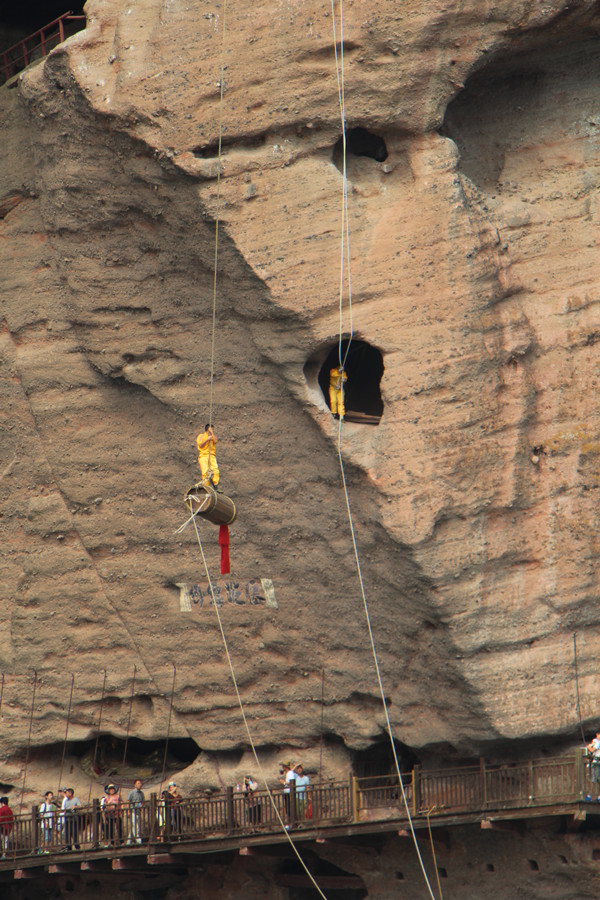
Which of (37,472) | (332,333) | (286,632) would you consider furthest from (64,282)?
(286,632)

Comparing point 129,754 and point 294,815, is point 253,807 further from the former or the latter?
point 129,754

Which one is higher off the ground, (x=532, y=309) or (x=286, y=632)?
(x=532, y=309)

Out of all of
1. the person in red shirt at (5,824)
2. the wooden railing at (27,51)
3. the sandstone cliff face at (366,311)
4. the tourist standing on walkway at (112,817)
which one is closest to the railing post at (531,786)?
the sandstone cliff face at (366,311)

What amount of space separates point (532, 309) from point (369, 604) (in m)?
4.50

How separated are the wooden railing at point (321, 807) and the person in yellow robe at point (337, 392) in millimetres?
4808

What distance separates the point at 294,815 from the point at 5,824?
452cm

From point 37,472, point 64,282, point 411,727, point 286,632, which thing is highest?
point 64,282

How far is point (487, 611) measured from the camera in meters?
18.7

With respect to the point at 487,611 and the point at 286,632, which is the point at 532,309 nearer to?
the point at 487,611

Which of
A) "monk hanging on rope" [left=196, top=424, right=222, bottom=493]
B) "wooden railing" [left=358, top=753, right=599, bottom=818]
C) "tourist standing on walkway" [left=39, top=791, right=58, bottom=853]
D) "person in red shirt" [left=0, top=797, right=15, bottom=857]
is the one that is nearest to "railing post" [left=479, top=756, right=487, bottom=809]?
"wooden railing" [left=358, top=753, right=599, bottom=818]

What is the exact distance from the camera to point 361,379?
67.3 ft

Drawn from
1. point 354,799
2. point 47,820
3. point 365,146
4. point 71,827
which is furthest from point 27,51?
point 354,799

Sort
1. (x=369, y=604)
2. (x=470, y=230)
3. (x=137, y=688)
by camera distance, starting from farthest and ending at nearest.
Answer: (x=137, y=688) < (x=369, y=604) < (x=470, y=230)

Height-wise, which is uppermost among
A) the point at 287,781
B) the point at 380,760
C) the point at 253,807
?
the point at 380,760
